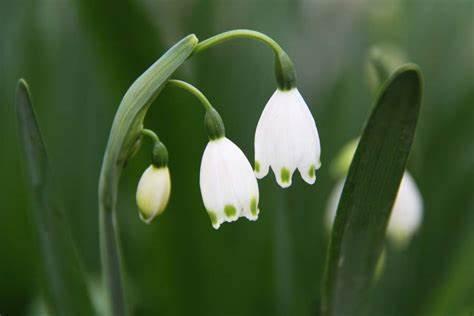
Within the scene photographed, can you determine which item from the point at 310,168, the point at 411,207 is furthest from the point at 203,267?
the point at 310,168

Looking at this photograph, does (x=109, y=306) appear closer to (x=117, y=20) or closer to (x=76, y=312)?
(x=76, y=312)

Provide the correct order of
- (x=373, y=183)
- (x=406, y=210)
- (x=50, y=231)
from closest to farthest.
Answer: (x=373, y=183) < (x=50, y=231) < (x=406, y=210)

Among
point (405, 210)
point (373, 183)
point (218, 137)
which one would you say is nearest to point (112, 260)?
point (218, 137)

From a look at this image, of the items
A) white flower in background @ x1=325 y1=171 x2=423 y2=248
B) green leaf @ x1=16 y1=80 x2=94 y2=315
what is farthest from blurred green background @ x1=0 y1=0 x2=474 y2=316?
green leaf @ x1=16 y1=80 x2=94 y2=315

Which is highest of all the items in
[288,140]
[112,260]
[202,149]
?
[202,149]

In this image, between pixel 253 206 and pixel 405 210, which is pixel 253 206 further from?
pixel 405 210

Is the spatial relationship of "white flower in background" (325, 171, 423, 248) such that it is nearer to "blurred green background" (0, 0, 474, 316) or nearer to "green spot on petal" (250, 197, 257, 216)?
"blurred green background" (0, 0, 474, 316)
